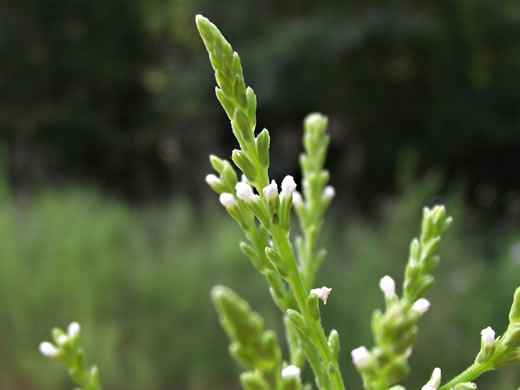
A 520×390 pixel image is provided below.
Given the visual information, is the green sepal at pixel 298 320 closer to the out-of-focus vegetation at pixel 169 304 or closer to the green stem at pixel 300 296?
the green stem at pixel 300 296

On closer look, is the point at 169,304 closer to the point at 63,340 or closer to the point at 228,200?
the point at 63,340

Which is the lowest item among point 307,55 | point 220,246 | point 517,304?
point 517,304

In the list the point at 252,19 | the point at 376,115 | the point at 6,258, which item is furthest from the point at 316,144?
the point at 376,115

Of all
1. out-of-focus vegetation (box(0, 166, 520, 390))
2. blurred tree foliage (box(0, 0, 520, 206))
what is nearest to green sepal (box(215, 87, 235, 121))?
out-of-focus vegetation (box(0, 166, 520, 390))

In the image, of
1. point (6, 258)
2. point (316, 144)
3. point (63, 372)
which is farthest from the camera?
point (6, 258)

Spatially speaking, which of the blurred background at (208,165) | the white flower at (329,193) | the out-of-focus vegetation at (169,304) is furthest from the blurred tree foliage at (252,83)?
the white flower at (329,193)

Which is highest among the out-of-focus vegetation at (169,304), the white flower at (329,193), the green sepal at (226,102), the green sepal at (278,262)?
the out-of-focus vegetation at (169,304)

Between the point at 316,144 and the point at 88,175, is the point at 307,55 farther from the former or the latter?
the point at 316,144
